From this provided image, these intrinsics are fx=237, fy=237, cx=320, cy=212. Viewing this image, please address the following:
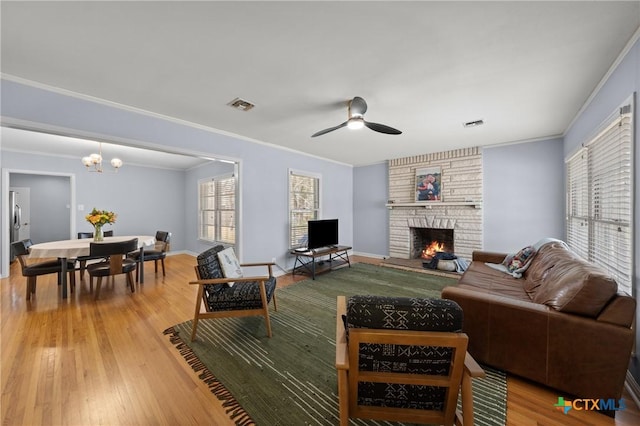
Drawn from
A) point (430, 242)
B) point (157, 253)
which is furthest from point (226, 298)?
point (430, 242)

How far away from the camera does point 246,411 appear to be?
1.54 meters

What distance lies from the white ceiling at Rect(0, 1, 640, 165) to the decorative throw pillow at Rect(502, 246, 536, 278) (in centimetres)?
181

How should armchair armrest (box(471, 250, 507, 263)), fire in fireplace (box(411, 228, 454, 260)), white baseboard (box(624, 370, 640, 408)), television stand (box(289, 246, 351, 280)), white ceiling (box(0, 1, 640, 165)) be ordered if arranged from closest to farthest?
white ceiling (box(0, 1, 640, 165)) → white baseboard (box(624, 370, 640, 408)) → armchair armrest (box(471, 250, 507, 263)) → television stand (box(289, 246, 351, 280)) → fire in fireplace (box(411, 228, 454, 260))

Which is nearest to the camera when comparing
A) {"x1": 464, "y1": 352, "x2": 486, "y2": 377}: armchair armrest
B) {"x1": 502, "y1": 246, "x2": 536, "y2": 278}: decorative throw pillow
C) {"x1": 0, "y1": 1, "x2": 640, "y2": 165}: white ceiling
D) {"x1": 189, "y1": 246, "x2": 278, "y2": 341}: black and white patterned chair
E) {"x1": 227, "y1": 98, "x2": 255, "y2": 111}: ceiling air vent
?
{"x1": 464, "y1": 352, "x2": 486, "y2": 377}: armchair armrest

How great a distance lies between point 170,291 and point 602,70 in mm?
5682

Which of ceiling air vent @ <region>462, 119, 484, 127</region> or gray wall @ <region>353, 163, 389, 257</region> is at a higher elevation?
ceiling air vent @ <region>462, 119, 484, 127</region>

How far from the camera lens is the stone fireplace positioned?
15.9 feet

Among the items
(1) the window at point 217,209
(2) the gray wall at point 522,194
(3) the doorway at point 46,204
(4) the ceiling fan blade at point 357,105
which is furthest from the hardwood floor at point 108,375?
(3) the doorway at point 46,204

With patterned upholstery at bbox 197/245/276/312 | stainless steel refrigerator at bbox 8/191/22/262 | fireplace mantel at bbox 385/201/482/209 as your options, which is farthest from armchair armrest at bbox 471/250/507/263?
stainless steel refrigerator at bbox 8/191/22/262

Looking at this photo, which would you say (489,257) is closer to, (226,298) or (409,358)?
(409,358)

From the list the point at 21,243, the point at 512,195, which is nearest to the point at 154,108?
the point at 21,243

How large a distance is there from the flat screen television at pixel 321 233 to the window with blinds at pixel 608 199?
3744 mm

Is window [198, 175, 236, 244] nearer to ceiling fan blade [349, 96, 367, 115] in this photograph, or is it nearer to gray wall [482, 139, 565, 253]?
ceiling fan blade [349, 96, 367, 115]

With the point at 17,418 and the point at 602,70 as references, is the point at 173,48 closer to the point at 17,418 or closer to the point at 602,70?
the point at 17,418
